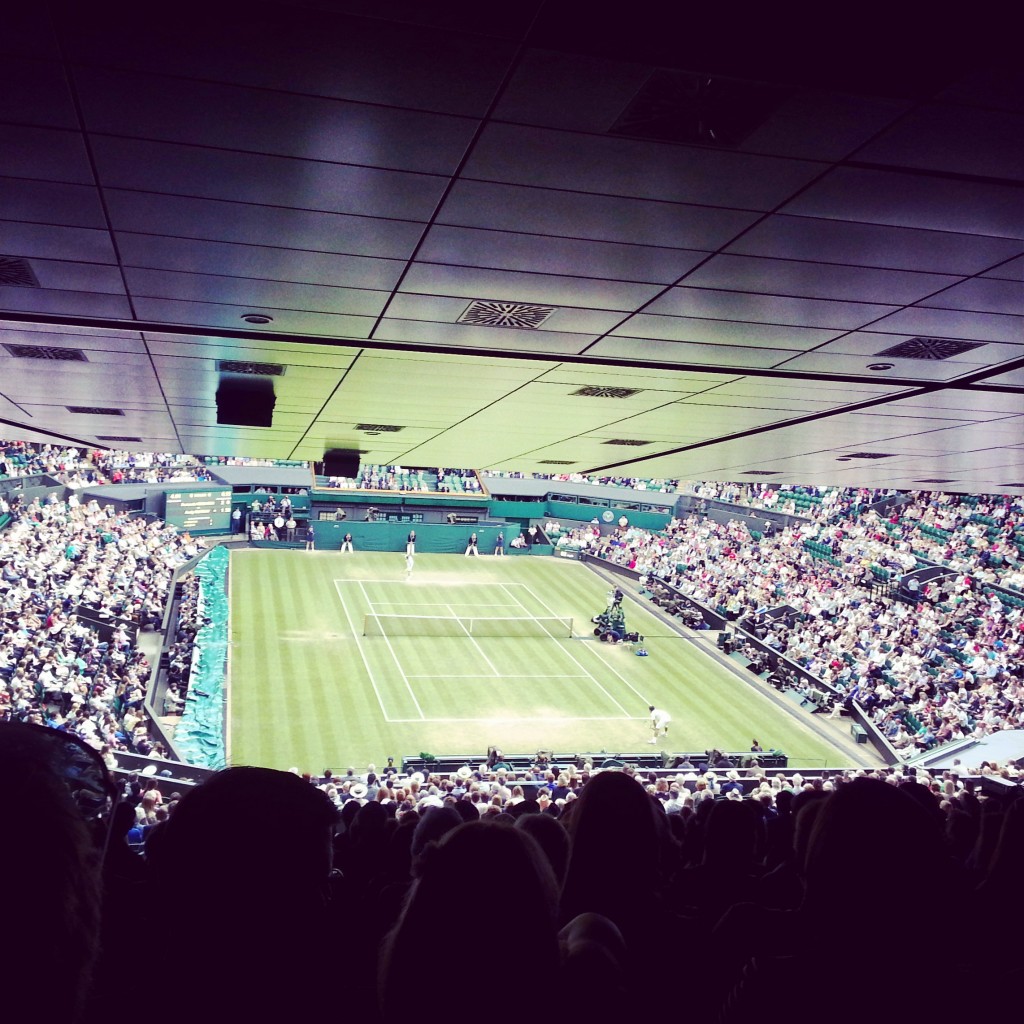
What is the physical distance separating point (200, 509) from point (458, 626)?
50.6ft

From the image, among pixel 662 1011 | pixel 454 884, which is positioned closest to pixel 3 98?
pixel 454 884

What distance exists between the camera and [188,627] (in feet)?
80.2

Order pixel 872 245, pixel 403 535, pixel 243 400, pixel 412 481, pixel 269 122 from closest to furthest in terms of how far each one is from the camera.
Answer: pixel 269 122 → pixel 872 245 → pixel 243 400 → pixel 403 535 → pixel 412 481

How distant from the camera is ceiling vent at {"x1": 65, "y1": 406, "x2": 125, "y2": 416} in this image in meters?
8.75

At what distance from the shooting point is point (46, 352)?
225 inches

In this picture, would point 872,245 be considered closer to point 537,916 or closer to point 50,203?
point 537,916

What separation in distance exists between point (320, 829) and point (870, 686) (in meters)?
25.0

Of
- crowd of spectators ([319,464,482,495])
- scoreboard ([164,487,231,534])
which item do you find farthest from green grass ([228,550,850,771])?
crowd of spectators ([319,464,482,495])

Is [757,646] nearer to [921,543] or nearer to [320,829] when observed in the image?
[921,543]

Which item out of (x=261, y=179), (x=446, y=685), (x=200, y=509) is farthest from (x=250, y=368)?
(x=200, y=509)

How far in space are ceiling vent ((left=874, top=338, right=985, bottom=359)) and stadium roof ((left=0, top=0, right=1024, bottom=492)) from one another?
0.02 meters

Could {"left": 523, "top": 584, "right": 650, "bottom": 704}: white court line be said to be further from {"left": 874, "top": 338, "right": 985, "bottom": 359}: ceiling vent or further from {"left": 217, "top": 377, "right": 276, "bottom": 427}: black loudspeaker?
{"left": 874, "top": 338, "right": 985, "bottom": 359}: ceiling vent

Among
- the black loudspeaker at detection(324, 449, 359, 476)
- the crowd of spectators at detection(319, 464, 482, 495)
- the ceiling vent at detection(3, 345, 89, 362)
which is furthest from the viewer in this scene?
the crowd of spectators at detection(319, 464, 482, 495)

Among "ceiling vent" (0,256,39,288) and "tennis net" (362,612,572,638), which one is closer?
"ceiling vent" (0,256,39,288)
